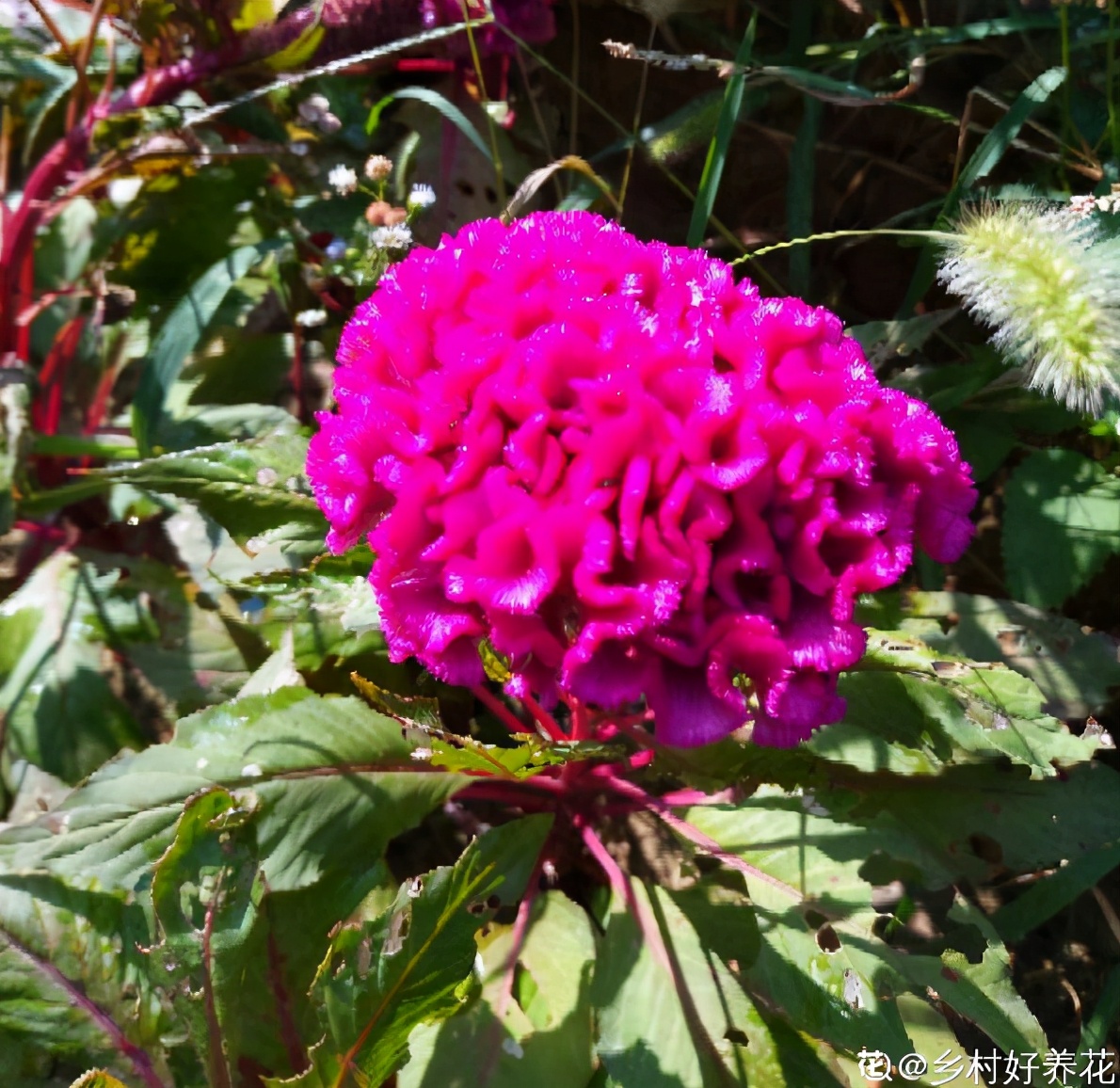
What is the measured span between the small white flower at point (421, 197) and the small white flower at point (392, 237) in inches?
1.6

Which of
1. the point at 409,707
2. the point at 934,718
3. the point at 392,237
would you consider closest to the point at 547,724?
the point at 409,707

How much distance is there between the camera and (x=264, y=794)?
108 cm

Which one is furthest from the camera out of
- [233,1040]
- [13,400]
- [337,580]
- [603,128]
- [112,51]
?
[603,128]

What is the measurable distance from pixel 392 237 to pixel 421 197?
0.11 m

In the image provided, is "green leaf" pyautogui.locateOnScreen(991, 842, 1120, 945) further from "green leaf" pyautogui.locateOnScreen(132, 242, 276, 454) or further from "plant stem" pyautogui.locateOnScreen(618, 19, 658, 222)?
"green leaf" pyautogui.locateOnScreen(132, 242, 276, 454)

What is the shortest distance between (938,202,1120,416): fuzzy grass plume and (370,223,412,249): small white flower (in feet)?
2.25

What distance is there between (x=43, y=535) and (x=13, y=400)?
0.95 ft

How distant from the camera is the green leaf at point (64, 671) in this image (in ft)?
4.50

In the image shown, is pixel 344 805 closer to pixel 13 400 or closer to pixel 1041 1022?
pixel 13 400

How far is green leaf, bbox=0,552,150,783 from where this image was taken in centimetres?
137

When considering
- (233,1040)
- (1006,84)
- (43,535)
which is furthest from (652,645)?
(1006,84)

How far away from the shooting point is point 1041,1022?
1.40 meters

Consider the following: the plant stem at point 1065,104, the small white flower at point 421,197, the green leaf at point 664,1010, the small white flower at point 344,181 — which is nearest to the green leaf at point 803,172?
the plant stem at point 1065,104

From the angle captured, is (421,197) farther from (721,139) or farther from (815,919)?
(815,919)
